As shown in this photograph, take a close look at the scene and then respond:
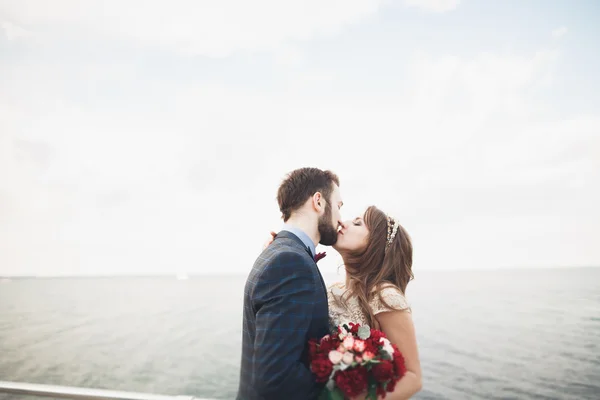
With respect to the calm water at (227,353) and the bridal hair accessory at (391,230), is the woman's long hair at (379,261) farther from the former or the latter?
the calm water at (227,353)

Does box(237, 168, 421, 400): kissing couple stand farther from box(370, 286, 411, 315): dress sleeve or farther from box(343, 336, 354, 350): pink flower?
box(343, 336, 354, 350): pink flower

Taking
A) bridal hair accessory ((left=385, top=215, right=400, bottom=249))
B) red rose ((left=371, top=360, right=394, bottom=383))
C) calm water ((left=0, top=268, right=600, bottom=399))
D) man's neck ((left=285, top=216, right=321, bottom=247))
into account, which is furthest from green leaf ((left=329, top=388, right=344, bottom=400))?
calm water ((left=0, top=268, right=600, bottom=399))

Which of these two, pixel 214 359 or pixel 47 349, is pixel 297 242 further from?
pixel 47 349

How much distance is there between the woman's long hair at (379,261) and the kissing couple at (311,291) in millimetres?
10

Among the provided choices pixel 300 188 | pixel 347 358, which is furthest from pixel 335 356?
pixel 300 188

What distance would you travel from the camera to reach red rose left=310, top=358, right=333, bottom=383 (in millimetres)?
1896

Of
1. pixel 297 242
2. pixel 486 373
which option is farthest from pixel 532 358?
pixel 297 242

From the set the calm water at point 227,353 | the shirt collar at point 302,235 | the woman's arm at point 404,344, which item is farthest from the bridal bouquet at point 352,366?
the calm water at point 227,353

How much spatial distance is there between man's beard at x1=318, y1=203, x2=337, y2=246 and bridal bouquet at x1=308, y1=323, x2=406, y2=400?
0.76 m

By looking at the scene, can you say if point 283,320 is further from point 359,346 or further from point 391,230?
point 391,230

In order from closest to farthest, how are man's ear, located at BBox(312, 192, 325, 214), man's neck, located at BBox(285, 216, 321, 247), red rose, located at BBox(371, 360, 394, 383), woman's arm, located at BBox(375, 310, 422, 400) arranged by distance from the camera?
red rose, located at BBox(371, 360, 394, 383) → woman's arm, located at BBox(375, 310, 422, 400) → man's neck, located at BBox(285, 216, 321, 247) → man's ear, located at BBox(312, 192, 325, 214)

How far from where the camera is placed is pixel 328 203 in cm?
280

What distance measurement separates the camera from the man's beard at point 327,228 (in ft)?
8.84

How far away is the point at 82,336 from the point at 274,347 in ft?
140
